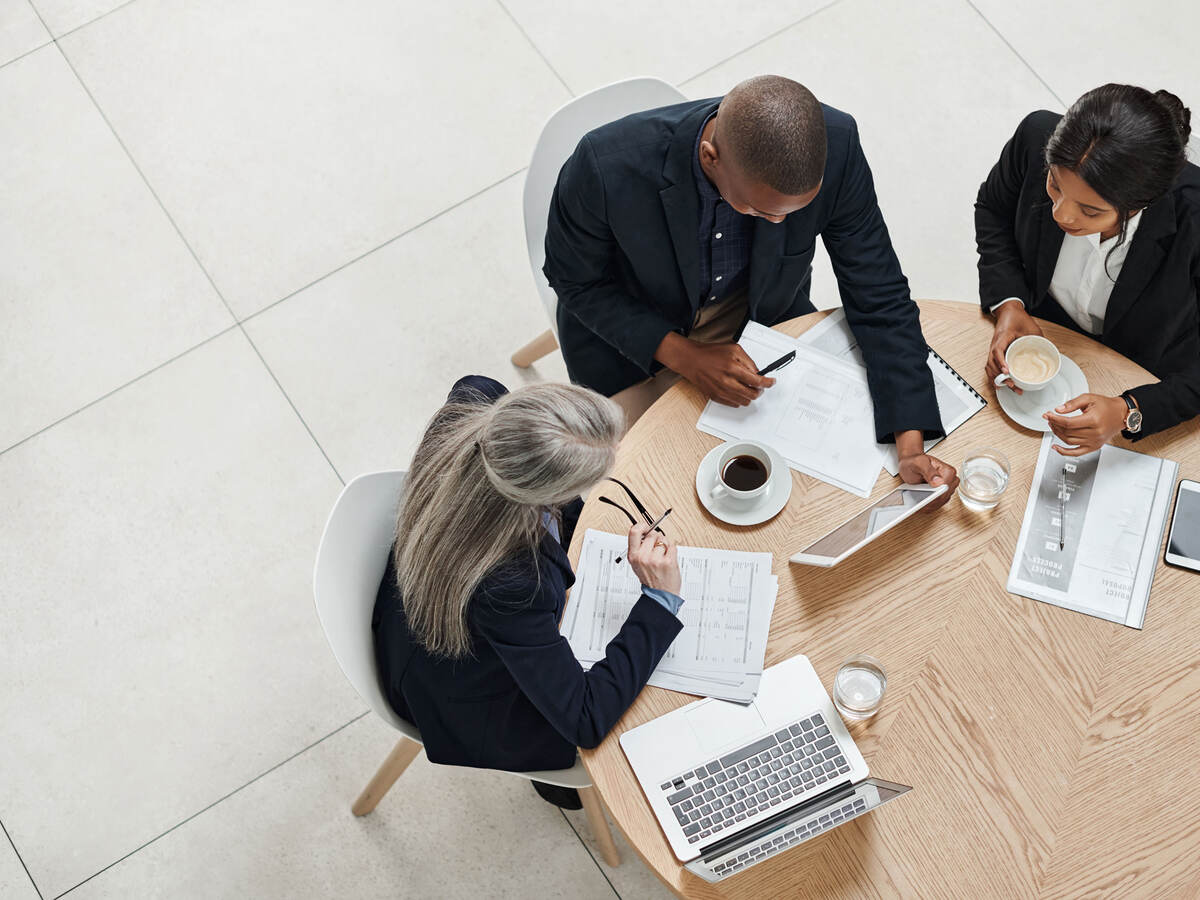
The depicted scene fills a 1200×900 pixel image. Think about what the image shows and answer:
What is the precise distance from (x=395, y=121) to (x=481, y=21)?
438 mm

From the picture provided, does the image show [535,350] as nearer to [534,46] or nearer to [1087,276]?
[534,46]

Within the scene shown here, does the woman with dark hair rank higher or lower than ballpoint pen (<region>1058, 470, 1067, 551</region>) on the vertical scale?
higher

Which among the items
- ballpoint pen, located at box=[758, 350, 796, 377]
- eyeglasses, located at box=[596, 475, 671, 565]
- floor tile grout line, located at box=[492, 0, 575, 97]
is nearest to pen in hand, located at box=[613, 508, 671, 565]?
eyeglasses, located at box=[596, 475, 671, 565]

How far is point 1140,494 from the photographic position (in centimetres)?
170

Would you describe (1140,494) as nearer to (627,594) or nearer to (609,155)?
(627,594)

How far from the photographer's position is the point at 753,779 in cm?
153

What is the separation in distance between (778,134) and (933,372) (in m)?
0.52

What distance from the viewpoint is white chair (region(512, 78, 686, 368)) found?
2.08m

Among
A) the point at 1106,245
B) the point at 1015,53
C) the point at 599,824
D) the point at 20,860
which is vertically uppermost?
the point at 1106,245

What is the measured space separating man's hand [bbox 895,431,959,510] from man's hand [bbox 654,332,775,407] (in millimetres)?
248

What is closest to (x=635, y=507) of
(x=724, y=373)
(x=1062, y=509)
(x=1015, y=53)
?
(x=724, y=373)

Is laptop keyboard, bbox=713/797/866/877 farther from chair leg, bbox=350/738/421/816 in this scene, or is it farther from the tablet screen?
chair leg, bbox=350/738/421/816

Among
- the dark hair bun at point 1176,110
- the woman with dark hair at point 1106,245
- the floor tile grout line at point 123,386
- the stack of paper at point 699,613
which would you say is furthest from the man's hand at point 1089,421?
the floor tile grout line at point 123,386

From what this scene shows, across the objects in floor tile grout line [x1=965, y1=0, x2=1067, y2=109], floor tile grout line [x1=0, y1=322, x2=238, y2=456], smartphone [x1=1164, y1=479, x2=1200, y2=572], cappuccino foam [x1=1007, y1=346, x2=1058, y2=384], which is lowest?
floor tile grout line [x1=965, y1=0, x2=1067, y2=109]
